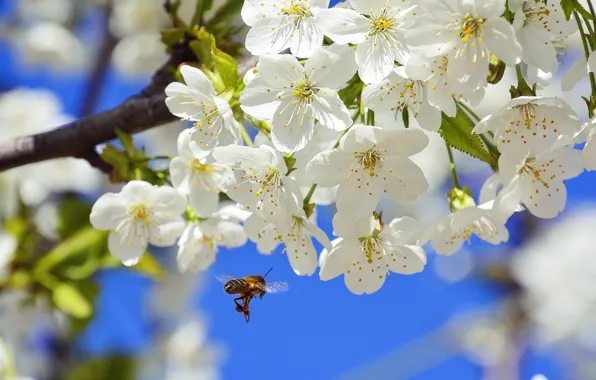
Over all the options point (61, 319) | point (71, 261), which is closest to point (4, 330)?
point (61, 319)

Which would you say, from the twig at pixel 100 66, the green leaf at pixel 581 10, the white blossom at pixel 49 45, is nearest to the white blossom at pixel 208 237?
the green leaf at pixel 581 10

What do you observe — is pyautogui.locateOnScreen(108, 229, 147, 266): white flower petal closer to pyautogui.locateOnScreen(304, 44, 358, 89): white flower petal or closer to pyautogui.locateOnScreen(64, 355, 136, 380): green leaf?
pyautogui.locateOnScreen(304, 44, 358, 89): white flower petal

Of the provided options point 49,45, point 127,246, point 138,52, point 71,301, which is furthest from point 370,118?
point 49,45

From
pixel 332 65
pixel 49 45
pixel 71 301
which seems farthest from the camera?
pixel 49 45

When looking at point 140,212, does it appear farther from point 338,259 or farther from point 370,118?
point 370,118

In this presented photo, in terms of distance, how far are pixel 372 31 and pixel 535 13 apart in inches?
11.6

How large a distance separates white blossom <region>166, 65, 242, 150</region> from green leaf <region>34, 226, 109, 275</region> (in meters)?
1.23

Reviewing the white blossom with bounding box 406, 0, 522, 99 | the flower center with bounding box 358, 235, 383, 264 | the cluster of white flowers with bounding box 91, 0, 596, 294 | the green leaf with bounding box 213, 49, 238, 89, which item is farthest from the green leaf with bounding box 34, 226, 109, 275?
the white blossom with bounding box 406, 0, 522, 99

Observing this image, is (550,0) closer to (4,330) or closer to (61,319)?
(4,330)

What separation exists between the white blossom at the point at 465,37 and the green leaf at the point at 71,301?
1.70 meters

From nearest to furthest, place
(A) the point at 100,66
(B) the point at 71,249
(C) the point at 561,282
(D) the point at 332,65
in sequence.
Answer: (D) the point at 332,65
(B) the point at 71,249
(A) the point at 100,66
(C) the point at 561,282

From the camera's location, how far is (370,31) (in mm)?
1241

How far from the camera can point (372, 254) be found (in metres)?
1.43

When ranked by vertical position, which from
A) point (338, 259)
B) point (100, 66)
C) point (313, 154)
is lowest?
point (338, 259)
